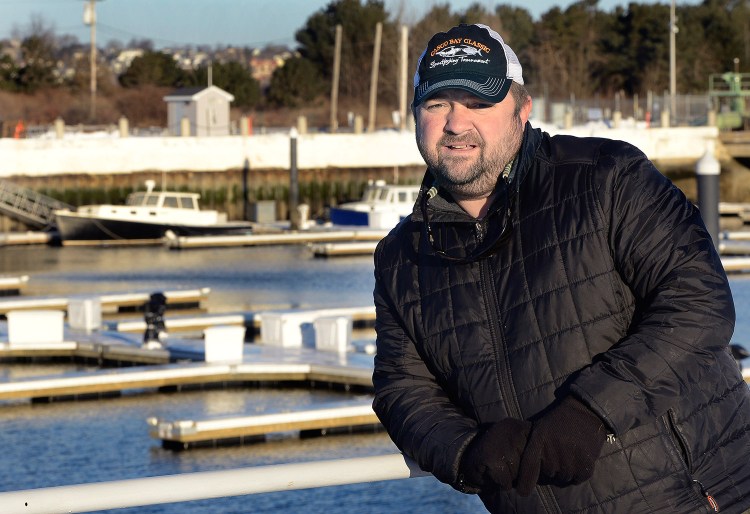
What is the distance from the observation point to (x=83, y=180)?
51594mm

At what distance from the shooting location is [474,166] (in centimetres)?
316

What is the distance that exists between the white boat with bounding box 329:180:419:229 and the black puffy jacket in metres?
42.4

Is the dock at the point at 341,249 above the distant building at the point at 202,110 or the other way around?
the other way around

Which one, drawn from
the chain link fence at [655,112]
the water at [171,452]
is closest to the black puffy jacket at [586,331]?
the water at [171,452]

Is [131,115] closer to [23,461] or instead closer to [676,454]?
[23,461]

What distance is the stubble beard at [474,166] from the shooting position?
124 inches

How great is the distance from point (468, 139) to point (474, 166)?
60 mm

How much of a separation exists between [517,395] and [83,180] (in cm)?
4979

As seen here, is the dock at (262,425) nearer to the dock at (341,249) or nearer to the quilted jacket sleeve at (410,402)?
the quilted jacket sleeve at (410,402)

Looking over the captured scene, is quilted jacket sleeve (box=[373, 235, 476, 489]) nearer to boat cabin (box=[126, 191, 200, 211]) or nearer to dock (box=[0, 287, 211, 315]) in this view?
dock (box=[0, 287, 211, 315])

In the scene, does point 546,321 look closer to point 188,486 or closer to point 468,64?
point 468,64

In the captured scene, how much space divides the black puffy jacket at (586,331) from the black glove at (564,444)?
1.2 inches

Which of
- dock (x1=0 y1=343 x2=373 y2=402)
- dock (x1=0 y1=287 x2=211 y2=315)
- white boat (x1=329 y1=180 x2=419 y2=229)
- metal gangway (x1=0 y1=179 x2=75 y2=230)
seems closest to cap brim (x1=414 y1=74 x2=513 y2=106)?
dock (x1=0 y1=343 x2=373 y2=402)

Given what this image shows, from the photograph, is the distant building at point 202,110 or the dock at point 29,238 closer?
the dock at point 29,238
